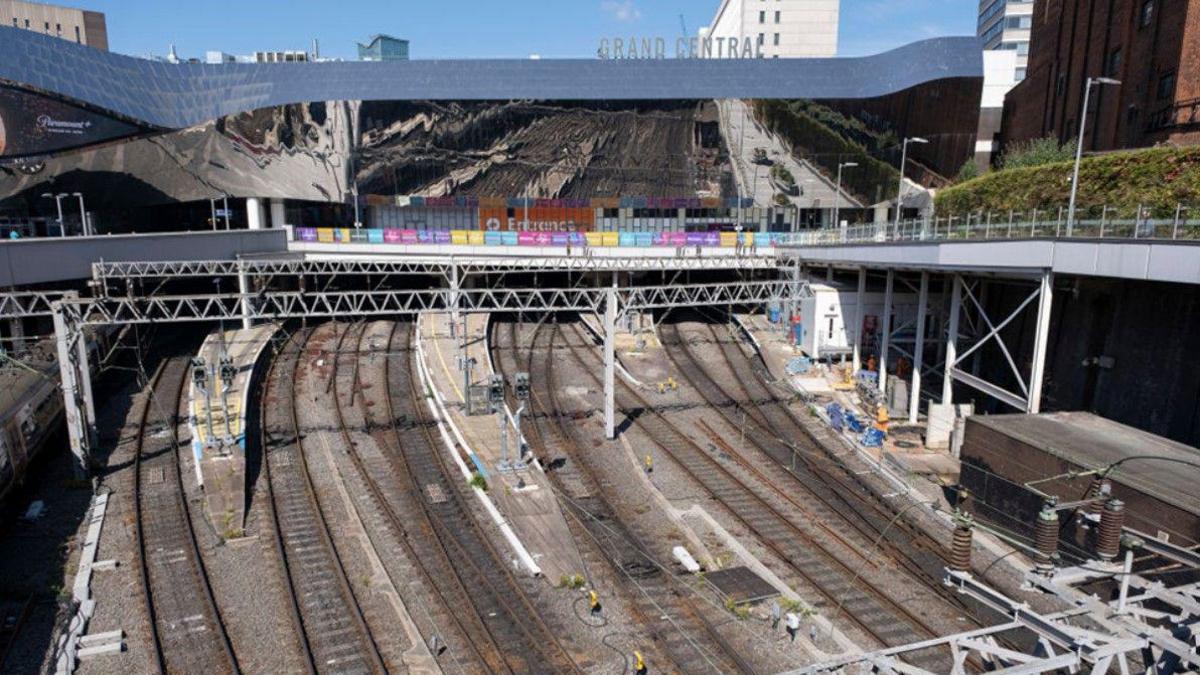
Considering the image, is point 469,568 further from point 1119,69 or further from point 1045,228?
point 1119,69

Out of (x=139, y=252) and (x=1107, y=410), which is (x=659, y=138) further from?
(x=1107, y=410)

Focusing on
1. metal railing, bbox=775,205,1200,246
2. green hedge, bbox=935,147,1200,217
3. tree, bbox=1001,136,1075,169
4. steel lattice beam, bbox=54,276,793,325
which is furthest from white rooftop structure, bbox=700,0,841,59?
metal railing, bbox=775,205,1200,246

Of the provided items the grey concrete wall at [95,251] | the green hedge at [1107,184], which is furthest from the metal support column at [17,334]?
the green hedge at [1107,184]

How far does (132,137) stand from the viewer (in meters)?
55.1

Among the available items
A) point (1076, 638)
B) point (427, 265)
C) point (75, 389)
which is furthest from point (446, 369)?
point (1076, 638)

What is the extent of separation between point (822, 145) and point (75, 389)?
55.2m

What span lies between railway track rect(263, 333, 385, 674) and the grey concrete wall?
1141cm

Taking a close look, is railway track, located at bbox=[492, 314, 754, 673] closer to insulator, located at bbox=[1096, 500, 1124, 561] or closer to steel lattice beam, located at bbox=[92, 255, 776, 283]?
insulator, located at bbox=[1096, 500, 1124, 561]

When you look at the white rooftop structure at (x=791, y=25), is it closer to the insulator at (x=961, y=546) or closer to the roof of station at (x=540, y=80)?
the roof of station at (x=540, y=80)

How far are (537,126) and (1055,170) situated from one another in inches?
1625

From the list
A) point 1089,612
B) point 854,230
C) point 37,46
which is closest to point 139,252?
point 37,46

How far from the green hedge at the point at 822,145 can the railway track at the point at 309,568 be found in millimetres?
47976

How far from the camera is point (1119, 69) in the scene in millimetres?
37156

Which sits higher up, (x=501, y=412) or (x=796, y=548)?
(x=501, y=412)
